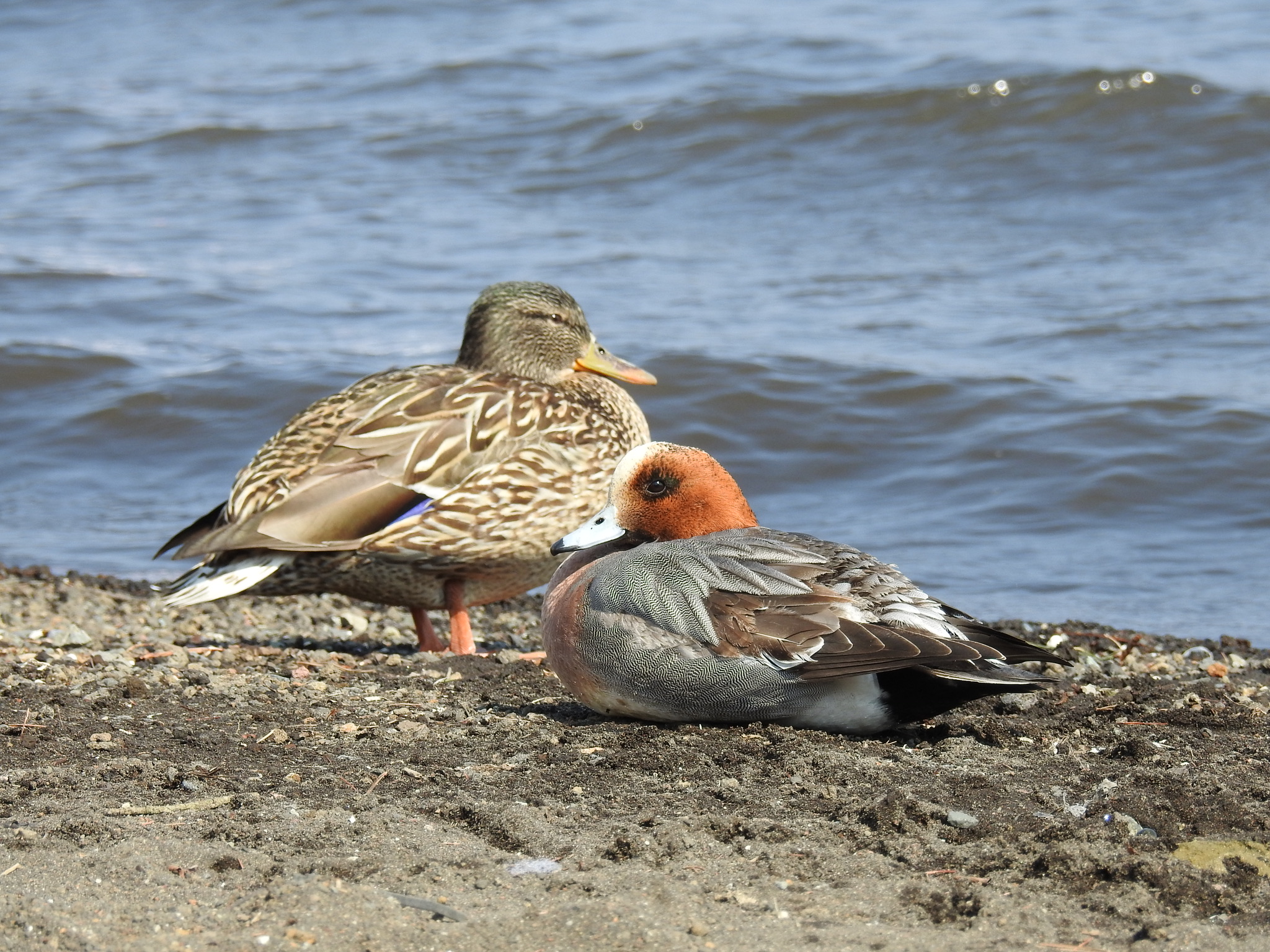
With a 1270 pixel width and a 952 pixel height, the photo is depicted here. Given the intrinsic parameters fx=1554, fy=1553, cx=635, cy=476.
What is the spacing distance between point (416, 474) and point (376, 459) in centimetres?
20

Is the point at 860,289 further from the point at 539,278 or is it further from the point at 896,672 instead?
the point at 896,672

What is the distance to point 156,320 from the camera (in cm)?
1396

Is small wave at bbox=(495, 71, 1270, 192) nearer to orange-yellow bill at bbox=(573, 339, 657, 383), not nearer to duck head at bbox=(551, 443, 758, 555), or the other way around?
orange-yellow bill at bbox=(573, 339, 657, 383)

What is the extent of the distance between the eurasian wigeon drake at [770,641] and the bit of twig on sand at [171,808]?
113 cm

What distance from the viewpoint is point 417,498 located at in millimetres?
6441

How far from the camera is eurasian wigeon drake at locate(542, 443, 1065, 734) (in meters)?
4.30

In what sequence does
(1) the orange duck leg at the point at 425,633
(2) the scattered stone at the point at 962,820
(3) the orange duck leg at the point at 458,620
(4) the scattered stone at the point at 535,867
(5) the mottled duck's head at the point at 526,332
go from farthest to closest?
1. (5) the mottled duck's head at the point at 526,332
2. (1) the orange duck leg at the point at 425,633
3. (3) the orange duck leg at the point at 458,620
4. (2) the scattered stone at the point at 962,820
5. (4) the scattered stone at the point at 535,867

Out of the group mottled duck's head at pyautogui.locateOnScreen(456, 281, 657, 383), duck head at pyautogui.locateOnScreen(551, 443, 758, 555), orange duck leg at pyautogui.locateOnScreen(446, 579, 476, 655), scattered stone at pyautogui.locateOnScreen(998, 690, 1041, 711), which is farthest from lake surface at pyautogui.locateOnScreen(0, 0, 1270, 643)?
duck head at pyautogui.locateOnScreen(551, 443, 758, 555)

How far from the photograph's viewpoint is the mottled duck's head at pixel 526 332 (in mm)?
7547

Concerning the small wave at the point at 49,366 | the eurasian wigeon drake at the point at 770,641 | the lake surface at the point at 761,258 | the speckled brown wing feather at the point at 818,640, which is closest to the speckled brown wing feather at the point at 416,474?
the eurasian wigeon drake at the point at 770,641

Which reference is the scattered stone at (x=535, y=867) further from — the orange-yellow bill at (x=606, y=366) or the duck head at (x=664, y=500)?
the orange-yellow bill at (x=606, y=366)

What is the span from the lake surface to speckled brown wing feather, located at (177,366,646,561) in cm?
266

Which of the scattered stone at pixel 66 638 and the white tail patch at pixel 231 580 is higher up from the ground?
the white tail patch at pixel 231 580

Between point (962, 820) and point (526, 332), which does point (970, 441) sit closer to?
point (526, 332)
